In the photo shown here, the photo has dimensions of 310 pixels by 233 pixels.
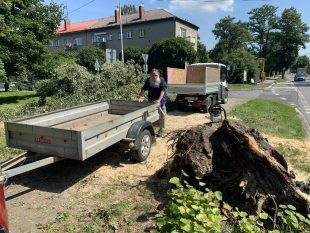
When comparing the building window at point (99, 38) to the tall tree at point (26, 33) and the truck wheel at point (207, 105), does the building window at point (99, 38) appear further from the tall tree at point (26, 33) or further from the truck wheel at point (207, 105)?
the truck wheel at point (207, 105)

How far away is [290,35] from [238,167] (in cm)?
8637

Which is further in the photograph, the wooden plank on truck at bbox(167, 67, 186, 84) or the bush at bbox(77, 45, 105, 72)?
the bush at bbox(77, 45, 105, 72)

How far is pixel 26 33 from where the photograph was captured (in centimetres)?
2264

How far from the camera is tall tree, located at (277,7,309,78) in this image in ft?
277

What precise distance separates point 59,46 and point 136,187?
70639mm

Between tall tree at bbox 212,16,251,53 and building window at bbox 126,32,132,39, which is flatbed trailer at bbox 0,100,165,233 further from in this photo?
tall tree at bbox 212,16,251,53

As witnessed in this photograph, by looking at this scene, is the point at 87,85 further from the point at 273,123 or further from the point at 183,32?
the point at 183,32

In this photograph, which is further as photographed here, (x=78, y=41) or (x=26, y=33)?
(x=78, y=41)

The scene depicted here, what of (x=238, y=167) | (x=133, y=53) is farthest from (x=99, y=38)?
(x=238, y=167)

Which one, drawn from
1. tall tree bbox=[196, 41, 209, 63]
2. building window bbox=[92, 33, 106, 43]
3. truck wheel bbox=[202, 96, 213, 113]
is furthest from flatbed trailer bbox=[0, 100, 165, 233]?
building window bbox=[92, 33, 106, 43]

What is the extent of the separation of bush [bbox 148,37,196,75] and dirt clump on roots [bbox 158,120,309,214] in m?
37.8

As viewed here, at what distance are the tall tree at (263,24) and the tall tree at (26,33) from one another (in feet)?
236

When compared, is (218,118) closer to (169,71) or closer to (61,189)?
(61,189)

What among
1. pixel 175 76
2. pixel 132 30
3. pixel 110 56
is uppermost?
pixel 132 30
